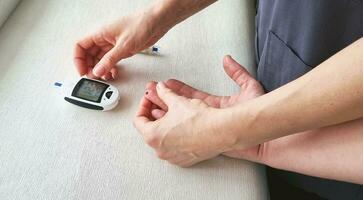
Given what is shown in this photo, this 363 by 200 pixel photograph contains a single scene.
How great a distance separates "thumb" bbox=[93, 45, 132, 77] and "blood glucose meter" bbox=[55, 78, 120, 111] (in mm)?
20

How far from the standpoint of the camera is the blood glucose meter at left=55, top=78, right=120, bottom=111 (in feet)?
2.08

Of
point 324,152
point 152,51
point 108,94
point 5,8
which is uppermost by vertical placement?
point 5,8

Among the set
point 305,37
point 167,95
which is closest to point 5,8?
point 167,95

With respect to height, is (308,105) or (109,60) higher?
(109,60)

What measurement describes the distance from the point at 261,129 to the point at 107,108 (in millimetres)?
276

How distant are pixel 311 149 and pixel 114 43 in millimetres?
404

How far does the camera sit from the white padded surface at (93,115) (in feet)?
1.82

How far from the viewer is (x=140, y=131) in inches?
23.8

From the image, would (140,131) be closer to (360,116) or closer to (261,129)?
(261,129)

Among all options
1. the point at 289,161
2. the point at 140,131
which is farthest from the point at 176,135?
the point at 289,161

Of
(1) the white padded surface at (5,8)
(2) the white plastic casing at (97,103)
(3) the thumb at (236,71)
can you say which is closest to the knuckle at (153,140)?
(2) the white plastic casing at (97,103)

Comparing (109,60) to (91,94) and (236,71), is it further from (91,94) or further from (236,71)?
(236,71)

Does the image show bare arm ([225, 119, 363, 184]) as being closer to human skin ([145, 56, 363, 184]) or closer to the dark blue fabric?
human skin ([145, 56, 363, 184])

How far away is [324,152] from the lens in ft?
1.73
